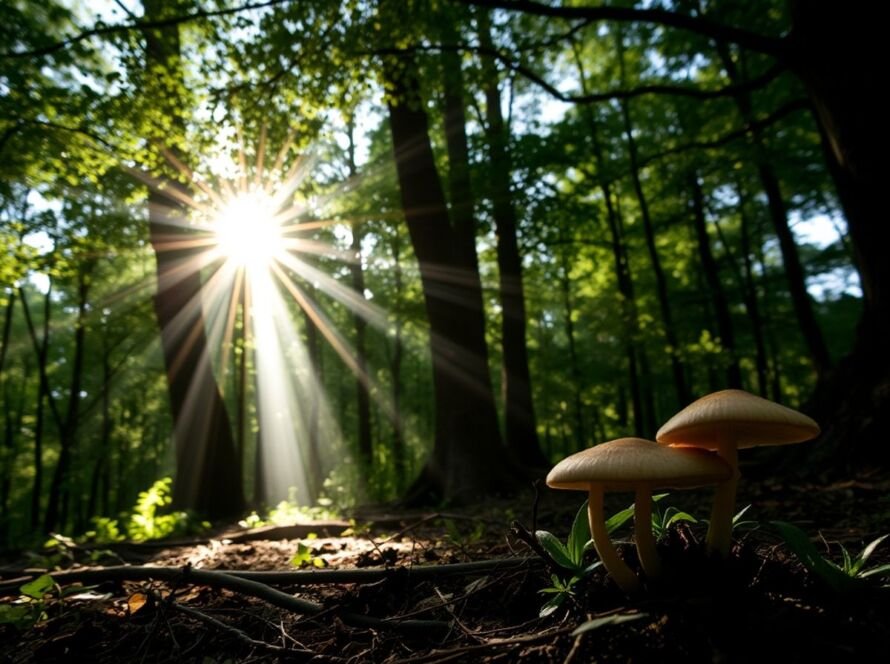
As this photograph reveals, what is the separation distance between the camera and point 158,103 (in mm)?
6137

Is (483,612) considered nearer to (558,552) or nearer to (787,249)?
(558,552)

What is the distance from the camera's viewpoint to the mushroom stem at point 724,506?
1322mm

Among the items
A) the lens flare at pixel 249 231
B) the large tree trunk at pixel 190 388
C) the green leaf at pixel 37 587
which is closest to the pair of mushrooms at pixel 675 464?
the green leaf at pixel 37 587

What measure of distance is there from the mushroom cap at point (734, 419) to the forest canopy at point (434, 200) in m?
3.35

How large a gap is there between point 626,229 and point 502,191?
8669 mm

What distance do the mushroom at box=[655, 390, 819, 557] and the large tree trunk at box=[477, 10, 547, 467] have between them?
7.60 metres

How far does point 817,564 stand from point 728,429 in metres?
0.42

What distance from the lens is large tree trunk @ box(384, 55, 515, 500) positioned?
21.1 ft

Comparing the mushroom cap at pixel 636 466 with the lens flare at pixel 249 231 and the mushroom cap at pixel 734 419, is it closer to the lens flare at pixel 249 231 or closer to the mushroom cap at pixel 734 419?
the mushroom cap at pixel 734 419

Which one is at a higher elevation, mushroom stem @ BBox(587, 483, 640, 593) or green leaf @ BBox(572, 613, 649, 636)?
mushroom stem @ BBox(587, 483, 640, 593)

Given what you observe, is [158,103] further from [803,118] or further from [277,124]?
[803,118]

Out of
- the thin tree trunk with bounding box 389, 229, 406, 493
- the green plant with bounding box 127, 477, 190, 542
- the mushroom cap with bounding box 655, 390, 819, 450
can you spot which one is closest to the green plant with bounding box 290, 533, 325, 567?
the mushroom cap with bounding box 655, 390, 819, 450

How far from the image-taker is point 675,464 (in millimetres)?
1163

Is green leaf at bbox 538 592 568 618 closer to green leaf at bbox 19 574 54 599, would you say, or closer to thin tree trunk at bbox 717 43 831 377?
green leaf at bbox 19 574 54 599
